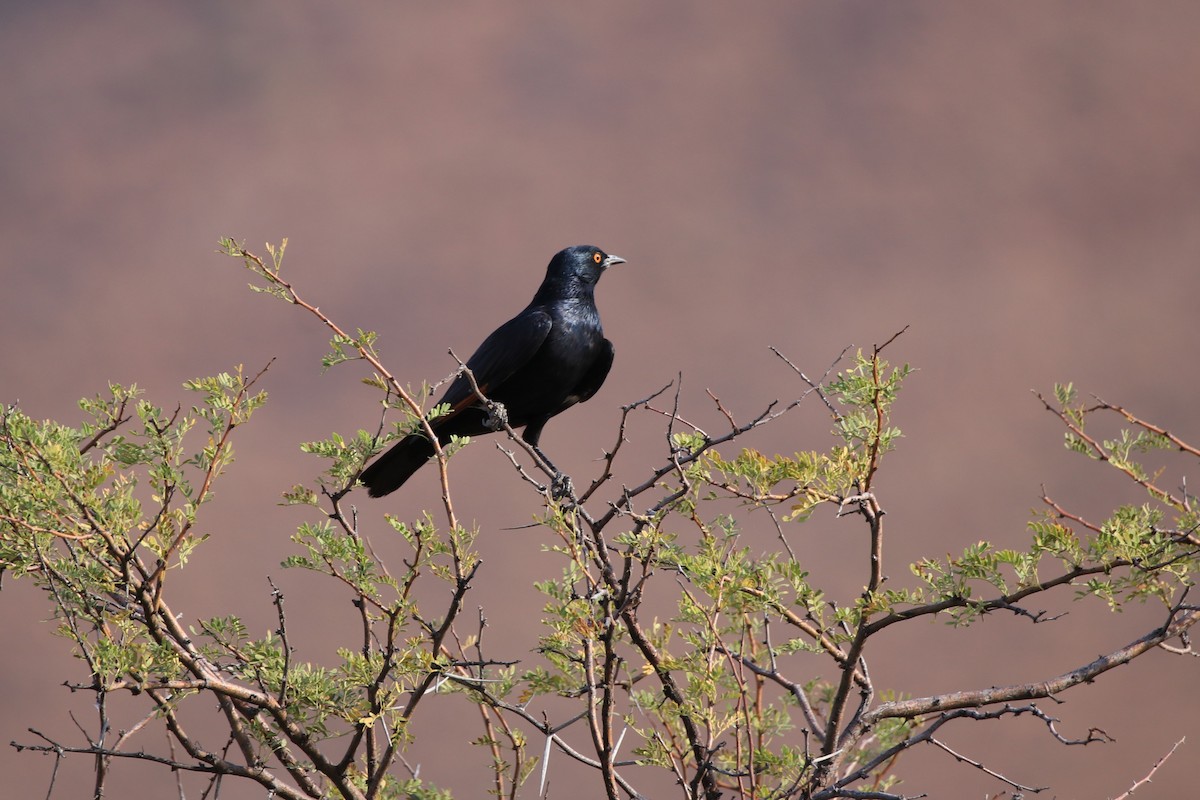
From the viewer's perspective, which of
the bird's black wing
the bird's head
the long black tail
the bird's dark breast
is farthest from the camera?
the bird's head

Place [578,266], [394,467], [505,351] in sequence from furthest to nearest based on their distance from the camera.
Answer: [578,266] < [505,351] < [394,467]

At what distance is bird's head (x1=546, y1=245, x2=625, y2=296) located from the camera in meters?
3.51

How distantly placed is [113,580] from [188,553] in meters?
0.16

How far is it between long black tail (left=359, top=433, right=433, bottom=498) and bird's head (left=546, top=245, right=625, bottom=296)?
88 cm

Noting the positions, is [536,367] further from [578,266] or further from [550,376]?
[578,266]

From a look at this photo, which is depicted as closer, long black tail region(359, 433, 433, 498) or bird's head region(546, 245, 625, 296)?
long black tail region(359, 433, 433, 498)

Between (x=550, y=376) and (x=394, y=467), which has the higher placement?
(x=550, y=376)

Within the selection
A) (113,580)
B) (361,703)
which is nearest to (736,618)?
(361,703)

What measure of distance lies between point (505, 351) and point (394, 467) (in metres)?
0.47

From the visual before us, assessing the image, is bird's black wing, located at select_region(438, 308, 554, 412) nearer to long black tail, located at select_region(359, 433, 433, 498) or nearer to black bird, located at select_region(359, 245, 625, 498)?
black bird, located at select_region(359, 245, 625, 498)

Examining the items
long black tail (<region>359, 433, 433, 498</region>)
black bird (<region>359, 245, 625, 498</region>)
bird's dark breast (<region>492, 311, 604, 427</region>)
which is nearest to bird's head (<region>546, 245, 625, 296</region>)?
black bird (<region>359, 245, 625, 498</region>)

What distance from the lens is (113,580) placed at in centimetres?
166

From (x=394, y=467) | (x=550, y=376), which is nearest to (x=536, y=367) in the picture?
(x=550, y=376)

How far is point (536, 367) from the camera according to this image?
316cm
